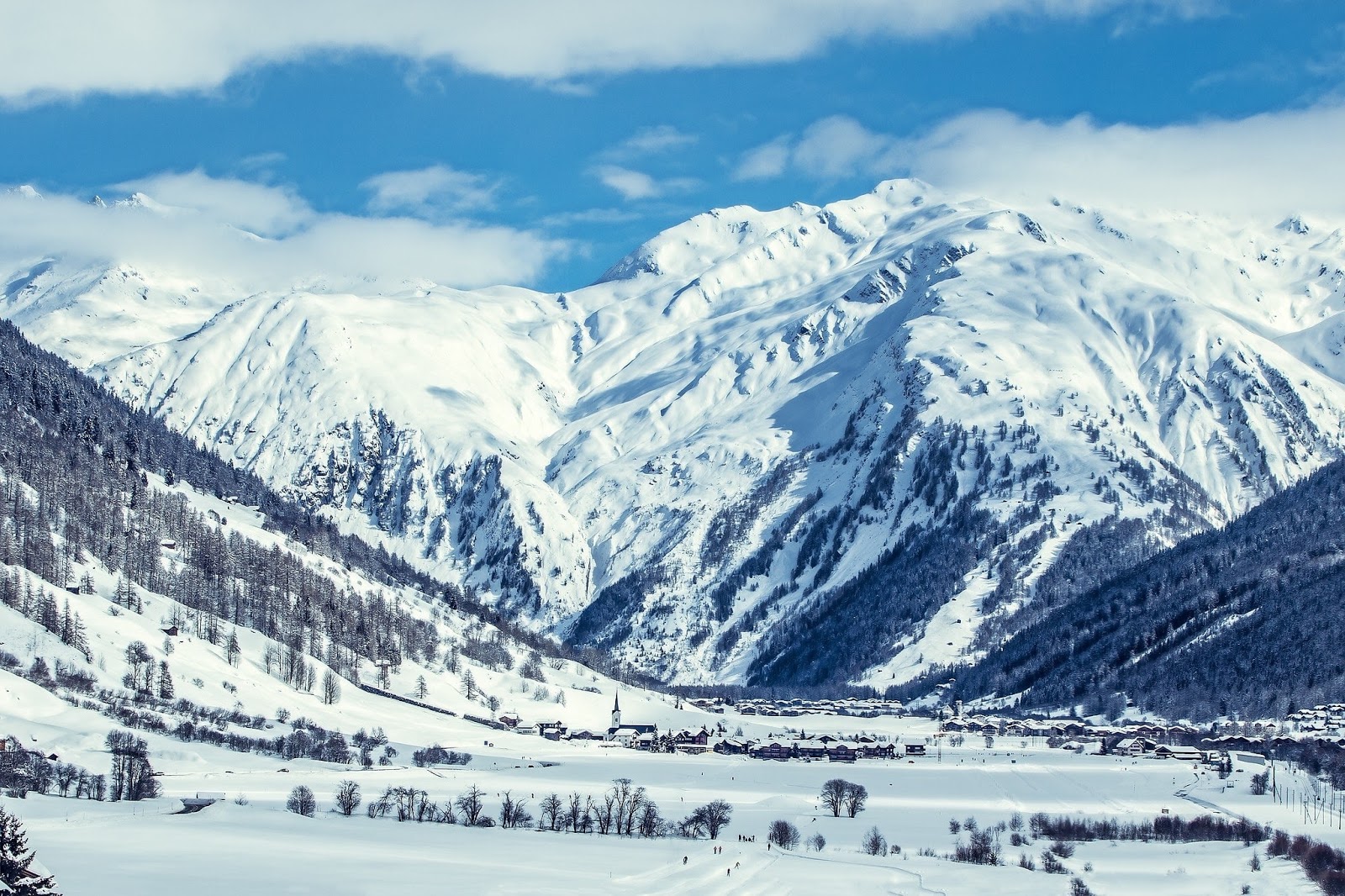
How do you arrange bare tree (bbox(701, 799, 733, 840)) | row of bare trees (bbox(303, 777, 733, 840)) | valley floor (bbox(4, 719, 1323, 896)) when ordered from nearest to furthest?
valley floor (bbox(4, 719, 1323, 896)) < bare tree (bbox(701, 799, 733, 840)) < row of bare trees (bbox(303, 777, 733, 840))

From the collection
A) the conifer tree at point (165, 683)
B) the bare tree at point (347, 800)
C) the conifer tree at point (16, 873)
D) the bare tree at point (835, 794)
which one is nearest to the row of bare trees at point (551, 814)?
the bare tree at point (347, 800)

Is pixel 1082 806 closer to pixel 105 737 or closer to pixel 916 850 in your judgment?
pixel 916 850

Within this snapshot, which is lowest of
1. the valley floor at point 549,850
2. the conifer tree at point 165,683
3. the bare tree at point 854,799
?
the valley floor at point 549,850

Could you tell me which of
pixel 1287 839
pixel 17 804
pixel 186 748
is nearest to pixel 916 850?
pixel 1287 839

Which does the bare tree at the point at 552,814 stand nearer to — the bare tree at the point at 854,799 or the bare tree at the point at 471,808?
the bare tree at the point at 471,808

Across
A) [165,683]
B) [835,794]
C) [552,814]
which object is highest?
[165,683]

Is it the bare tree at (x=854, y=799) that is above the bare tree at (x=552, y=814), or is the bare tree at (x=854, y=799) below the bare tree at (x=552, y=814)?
above

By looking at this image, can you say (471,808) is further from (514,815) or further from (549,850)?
(549,850)

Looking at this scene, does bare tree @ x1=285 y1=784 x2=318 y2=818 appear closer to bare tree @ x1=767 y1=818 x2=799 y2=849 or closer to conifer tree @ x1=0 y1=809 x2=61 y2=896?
bare tree @ x1=767 y1=818 x2=799 y2=849

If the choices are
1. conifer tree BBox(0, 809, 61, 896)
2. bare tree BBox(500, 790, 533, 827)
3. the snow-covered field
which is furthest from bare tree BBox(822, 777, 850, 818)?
conifer tree BBox(0, 809, 61, 896)

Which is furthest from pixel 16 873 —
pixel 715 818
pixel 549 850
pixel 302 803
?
pixel 715 818

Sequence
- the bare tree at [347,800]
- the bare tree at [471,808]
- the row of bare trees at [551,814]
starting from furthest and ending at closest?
the bare tree at [347,800] < the bare tree at [471,808] < the row of bare trees at [551,814]
